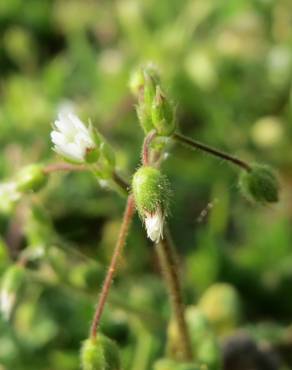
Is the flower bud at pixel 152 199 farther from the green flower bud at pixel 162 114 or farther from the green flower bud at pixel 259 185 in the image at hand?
the green flower bud at pixel 259 185

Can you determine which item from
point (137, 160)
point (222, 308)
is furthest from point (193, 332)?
point (137, 160)

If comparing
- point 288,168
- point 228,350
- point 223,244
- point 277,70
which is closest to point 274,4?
point 277,70

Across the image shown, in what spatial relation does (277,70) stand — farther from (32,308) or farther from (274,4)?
(32,308)

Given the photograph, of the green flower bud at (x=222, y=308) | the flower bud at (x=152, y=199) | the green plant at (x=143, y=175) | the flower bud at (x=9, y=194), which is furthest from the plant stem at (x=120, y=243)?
the green flower bud at (x=222, y=308)

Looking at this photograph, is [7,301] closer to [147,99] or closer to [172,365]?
[172,365]

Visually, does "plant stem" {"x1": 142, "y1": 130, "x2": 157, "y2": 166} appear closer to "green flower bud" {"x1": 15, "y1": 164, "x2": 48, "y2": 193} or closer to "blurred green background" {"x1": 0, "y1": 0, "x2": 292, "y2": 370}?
"green flower bud" {"x1": 15, "y1": 164, "x2": 48, "y2": 193}

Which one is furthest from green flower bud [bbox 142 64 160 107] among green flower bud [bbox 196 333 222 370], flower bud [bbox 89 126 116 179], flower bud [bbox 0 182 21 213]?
green flower bud [bbox 196 333 222 370]
